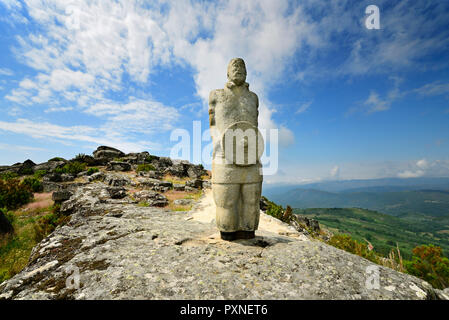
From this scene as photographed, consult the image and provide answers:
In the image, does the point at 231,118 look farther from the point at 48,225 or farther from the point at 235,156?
the point at 48,225

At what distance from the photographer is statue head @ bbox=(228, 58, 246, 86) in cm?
501

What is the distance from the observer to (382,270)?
3.09 m

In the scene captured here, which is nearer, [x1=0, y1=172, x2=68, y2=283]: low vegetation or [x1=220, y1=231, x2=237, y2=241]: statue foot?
[x1=220, y1=231, x2=237, y2=241]: statue foot

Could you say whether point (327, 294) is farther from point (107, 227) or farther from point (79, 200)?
point (79, 200)

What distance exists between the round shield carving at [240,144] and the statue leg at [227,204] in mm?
628

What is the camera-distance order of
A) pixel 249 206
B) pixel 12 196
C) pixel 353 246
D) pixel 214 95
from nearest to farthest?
pixel 249 206 < pixel 214 95 < pixel 353 246 < pixel 12 196

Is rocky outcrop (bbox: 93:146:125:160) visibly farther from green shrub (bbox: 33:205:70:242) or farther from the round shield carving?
the round shield carving

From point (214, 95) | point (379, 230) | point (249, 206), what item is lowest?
point (379, 230)

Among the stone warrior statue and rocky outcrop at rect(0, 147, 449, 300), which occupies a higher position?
the stone warrior statue

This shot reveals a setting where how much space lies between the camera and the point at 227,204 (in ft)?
16.0

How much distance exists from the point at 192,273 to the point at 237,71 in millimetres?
4478

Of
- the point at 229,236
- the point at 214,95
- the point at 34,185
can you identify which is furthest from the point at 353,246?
the point at 34,185

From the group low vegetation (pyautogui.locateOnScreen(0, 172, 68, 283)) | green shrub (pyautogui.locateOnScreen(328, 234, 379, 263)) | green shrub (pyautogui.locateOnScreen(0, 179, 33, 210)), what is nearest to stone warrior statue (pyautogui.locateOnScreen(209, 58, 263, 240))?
green shrub (pyautogui.locateOnScreen(328, 234, 379, 263))

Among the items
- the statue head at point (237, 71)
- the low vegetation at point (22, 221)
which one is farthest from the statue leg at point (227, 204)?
the low vegetation at point (22, 221)
